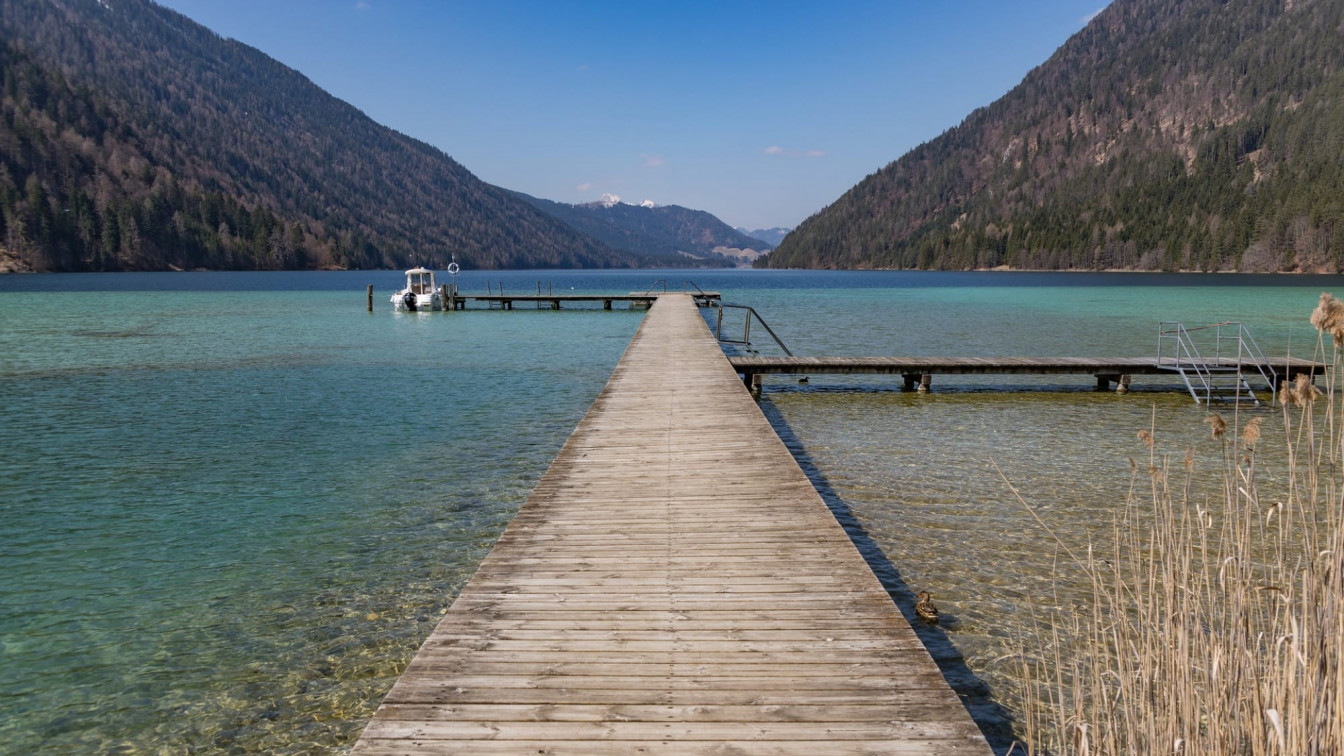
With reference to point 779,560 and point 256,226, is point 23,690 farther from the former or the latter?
point 256,226

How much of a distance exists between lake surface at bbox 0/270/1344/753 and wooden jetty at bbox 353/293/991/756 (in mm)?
809

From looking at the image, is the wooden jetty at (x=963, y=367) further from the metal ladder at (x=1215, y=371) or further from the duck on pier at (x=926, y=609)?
the duck on pier at (x=926, y=609)

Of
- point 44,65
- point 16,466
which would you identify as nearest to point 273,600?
point 16,466

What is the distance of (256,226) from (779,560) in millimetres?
174642

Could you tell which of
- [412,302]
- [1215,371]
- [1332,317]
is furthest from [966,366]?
[412,302]

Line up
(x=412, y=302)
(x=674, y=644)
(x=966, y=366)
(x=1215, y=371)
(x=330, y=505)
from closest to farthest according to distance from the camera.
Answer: (x=674, y=644) < (x=330, y=505) < (x=1215, y=371) < (x=966, y=366) < (x=412, y=302)

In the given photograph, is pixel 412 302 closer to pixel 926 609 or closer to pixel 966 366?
pixel 966 366

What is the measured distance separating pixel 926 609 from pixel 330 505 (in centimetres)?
708

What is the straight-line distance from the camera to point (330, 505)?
9930 mm

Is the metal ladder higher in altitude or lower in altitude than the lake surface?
higher

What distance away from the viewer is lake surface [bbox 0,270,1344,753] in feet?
18.6

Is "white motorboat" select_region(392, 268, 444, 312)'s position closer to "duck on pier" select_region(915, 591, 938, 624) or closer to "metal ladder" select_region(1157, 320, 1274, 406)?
"metal ladder" select_region(1157, 320, 1274, 406)

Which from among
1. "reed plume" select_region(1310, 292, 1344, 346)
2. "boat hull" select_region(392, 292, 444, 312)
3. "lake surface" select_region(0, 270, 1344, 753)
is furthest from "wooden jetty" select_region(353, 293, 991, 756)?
"boat hull" select_region(392, 292, 444, 312)

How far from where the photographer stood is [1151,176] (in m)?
175
